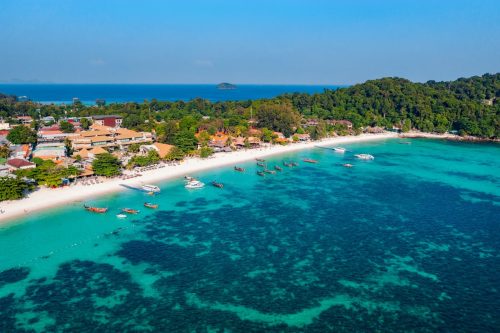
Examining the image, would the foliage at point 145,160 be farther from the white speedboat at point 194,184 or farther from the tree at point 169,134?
the white speedboat at point 194,184

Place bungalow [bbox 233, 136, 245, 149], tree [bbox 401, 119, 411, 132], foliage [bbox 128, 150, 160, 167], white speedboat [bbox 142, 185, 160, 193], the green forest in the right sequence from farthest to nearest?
tree [bbox 401, 119, 411, 132]
the green forest
bungalow [bbox 233, 136, 245, 149]
foliage [bbox 128, 150, 160, 167]
white speedboat [bbox 142, 185, 160, 193]

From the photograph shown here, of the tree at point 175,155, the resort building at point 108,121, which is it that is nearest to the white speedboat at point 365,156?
the tree at point 175,155

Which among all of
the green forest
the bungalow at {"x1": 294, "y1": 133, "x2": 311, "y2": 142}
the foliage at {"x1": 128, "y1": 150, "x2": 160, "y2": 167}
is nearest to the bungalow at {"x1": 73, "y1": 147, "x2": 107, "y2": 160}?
the foliage at {"x1": 128, "y1": 150, "x2": 160, "y2": 167}

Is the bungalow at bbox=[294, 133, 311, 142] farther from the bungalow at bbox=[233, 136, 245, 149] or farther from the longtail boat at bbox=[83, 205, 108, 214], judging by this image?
the longtail boat at bbox=[83, 205, 108, 214]

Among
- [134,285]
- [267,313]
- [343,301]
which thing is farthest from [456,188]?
[134,285]

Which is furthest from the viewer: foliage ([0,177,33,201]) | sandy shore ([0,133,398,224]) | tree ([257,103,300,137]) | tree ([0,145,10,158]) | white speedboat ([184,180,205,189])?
tree ([257,103,300,137])
